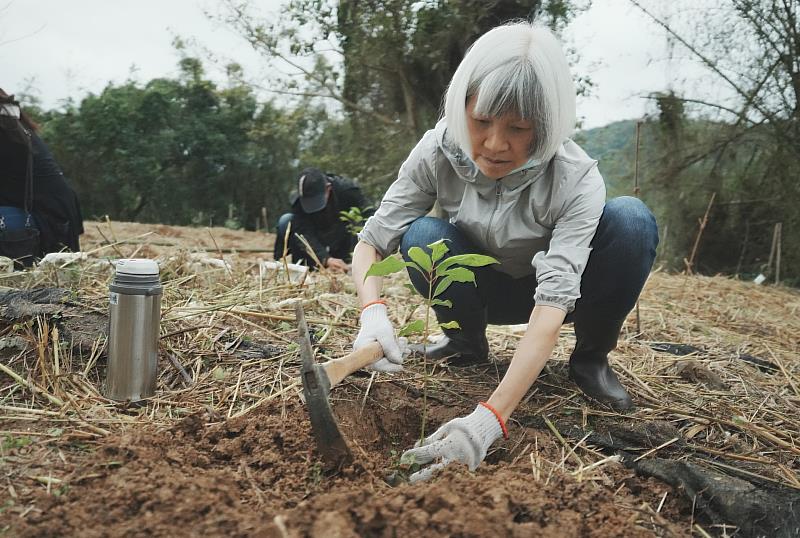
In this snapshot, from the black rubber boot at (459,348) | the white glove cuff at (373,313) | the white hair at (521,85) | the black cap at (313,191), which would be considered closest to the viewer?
the white hair at (521,85)

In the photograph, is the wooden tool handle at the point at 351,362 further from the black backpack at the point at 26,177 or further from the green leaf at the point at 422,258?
→ the black backpack at the point at 26,177

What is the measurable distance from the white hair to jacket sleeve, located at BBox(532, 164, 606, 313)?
0.62ft

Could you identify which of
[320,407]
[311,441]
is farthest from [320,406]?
[311,441]

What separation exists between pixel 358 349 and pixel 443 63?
5.51 meters

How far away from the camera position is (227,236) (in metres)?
8.59

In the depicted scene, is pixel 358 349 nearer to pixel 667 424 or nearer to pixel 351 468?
pixel 351 468

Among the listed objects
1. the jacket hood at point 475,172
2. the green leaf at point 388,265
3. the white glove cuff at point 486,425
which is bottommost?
the white glove cuff at point 486,425

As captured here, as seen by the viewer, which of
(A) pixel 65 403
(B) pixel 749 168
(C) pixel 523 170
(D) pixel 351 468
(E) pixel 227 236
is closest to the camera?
(D) pixel 351 468

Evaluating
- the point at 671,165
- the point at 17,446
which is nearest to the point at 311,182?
the point at 17,446

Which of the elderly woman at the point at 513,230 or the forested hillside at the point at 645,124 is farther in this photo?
the forested hillside at the point at 645,124

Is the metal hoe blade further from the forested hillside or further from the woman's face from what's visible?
the forested hillside

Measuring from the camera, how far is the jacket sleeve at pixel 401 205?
6.53 ft

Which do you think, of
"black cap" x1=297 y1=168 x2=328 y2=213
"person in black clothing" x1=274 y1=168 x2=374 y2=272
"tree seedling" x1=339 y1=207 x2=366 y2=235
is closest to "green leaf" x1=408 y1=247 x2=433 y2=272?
"tree seedling" x1=339 y1=207 x2=366 y2=235

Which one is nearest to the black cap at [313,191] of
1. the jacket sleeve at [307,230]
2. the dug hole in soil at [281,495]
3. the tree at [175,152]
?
the jacket sleeve at [307,230]
